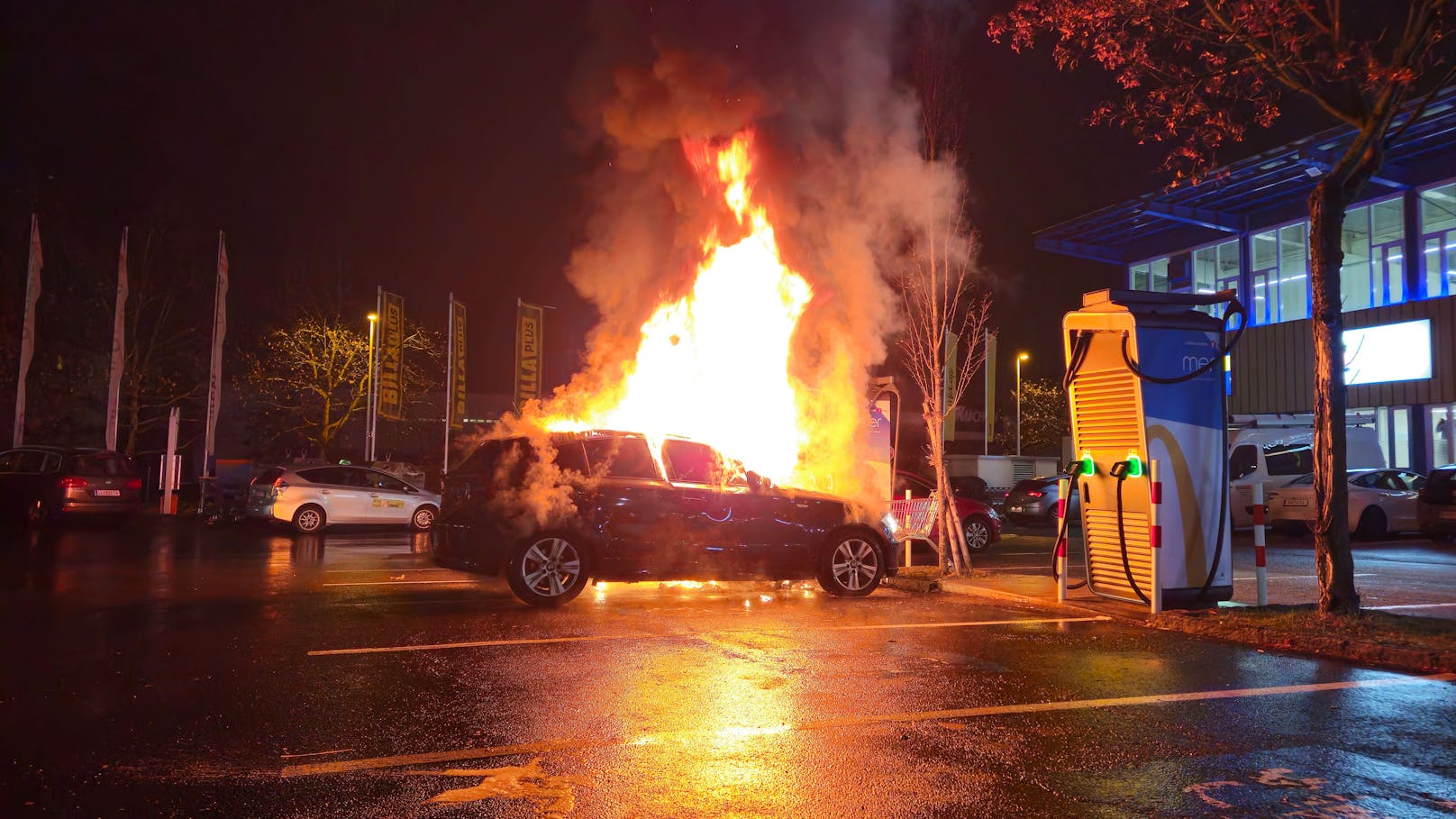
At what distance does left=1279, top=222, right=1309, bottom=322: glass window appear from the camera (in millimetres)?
32031

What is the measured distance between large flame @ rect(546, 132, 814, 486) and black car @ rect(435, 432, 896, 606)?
235 cm

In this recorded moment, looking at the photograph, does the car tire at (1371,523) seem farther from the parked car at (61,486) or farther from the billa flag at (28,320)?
the billa flag at (28,320)

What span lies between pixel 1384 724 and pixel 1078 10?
7.05m

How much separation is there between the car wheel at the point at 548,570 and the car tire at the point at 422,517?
11898 mm

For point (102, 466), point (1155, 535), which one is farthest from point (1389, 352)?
point (102, 466)

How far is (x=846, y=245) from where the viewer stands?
14.0m

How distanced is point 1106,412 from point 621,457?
194 inches

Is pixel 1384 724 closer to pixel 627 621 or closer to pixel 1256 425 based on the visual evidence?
pixel 627 621

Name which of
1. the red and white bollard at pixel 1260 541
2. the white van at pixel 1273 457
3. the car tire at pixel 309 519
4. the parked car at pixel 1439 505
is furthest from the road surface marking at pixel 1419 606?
the car tire at pixel 309 519

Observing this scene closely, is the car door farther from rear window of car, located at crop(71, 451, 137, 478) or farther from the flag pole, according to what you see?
the flag pole

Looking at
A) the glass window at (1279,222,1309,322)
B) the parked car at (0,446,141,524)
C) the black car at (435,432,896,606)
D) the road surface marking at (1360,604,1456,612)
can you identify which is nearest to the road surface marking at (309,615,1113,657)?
the black car at (435,432,896,606)

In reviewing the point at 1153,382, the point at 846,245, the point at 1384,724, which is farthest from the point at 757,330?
the point at 1384,724

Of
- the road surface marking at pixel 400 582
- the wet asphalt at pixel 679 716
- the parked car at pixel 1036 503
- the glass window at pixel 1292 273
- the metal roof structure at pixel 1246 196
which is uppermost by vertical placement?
the metal roof structure at pixel 1246 196

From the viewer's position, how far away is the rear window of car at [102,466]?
63.2 feet
